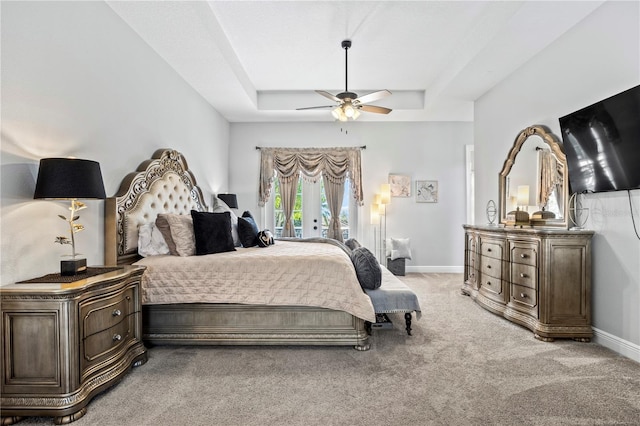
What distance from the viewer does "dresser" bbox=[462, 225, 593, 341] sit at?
2895 millimetres

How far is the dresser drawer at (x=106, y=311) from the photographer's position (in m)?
1.88

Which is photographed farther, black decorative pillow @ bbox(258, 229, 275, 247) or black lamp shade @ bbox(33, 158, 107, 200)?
black decorative pillow @ bbox(258, 229, 275, 247)

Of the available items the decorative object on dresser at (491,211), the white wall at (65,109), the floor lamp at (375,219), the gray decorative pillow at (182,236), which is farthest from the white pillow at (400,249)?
the white wall at (65,109)

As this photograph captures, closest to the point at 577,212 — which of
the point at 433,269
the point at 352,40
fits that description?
the point at 352,40

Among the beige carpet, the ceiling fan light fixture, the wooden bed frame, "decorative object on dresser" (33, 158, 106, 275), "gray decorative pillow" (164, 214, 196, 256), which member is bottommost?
the beige carpet

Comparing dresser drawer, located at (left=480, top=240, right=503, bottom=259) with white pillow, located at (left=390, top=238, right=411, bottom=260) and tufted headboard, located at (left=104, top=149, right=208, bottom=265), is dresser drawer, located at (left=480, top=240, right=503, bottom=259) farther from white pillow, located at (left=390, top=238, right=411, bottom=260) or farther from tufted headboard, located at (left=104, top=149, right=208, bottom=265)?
tufted headboard, located at (left=104, top=149, right=208, bottom=265)

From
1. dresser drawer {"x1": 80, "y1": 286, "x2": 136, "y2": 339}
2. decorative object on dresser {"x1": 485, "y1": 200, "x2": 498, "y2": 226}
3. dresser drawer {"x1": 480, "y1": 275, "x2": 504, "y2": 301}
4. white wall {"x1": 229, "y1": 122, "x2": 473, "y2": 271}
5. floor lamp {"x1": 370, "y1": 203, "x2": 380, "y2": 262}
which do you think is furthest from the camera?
white wall {"x1": 229, "y1": 122, "x2": 473, "y2": 271}

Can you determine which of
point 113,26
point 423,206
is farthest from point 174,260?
point 423,206

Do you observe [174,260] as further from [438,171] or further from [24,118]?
[438,171]

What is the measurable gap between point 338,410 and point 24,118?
253 centimetres

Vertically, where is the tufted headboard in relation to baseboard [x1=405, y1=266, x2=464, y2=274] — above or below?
above

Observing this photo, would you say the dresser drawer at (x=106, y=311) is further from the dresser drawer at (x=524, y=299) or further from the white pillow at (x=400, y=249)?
the white pillow at (x=400, y=249)

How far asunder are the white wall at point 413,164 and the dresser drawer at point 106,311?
4.37m

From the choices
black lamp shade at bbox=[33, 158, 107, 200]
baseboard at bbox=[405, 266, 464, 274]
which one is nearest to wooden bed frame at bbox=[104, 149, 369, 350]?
black lamp shade at bbox=[33, 158, 107, 200]
